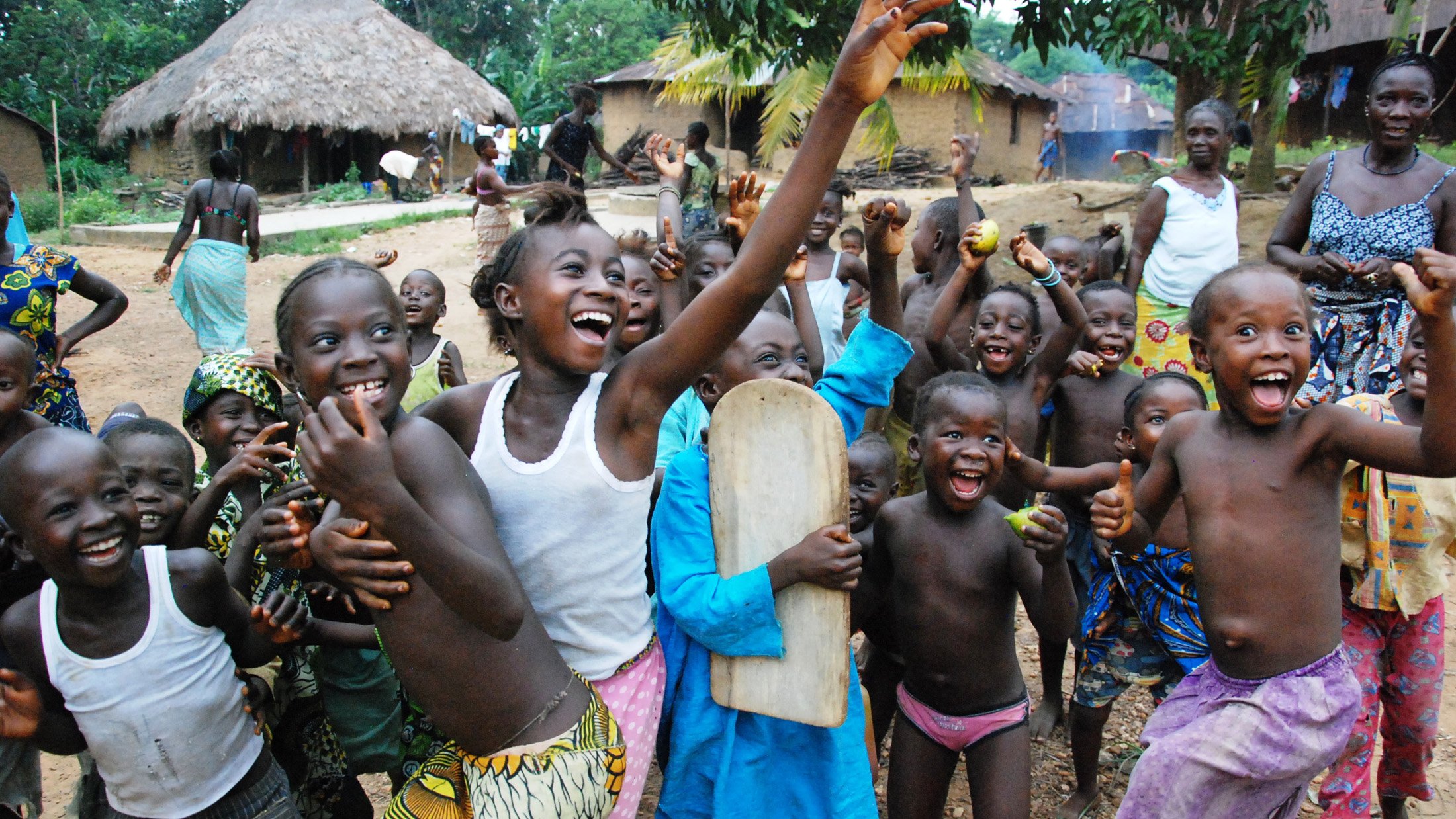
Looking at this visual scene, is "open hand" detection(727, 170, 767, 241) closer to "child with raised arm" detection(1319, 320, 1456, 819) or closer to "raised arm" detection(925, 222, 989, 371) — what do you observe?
"raised arm" detection(925, 222, 989, 371)

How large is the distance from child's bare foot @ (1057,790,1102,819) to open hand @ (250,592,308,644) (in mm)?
2223

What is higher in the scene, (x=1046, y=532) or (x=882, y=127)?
(x=882, y=127)

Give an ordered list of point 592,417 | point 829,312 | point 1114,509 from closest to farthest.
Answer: point 592,417
point 1114,509
point 829,312

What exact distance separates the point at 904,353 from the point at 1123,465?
0.61m

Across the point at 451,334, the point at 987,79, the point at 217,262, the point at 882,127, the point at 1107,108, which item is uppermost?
the point at 1107,108

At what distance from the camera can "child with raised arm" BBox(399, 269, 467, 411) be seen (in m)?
4.16

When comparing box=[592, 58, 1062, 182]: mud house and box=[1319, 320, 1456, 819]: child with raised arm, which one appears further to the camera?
box=[592, 58, 1062, 182]: mud house

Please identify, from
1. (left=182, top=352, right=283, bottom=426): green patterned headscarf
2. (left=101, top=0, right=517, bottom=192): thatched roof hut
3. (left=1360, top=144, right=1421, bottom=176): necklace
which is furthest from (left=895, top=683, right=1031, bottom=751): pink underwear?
(left=101, top=0, right=517, bottom=192): thatched roof hut

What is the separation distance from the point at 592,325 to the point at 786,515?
58 cm

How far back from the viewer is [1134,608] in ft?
9.46

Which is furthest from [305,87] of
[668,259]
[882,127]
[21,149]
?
[668,259]

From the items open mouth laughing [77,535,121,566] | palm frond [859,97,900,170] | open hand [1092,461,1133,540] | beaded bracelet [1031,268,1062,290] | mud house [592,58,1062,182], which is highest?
mud house [592,58,1062,182]

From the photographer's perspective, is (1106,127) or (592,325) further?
(1106,127)

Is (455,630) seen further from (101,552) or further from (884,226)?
(884,226)
